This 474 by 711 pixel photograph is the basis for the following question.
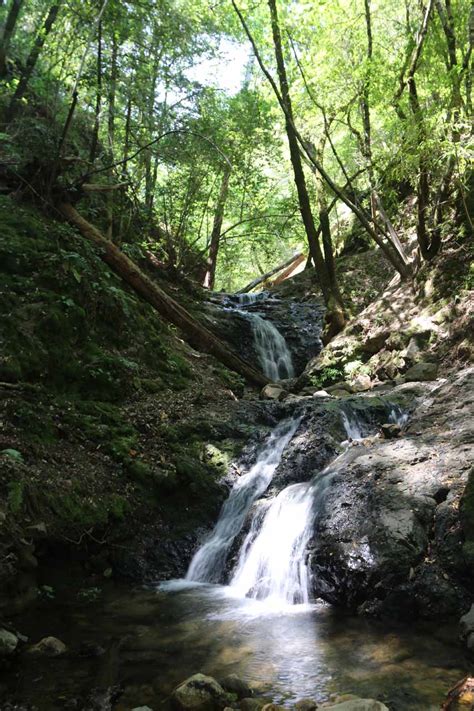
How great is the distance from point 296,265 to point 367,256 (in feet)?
27.3

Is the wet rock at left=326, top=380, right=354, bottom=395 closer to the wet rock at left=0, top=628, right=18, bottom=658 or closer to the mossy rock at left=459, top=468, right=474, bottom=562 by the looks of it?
the mossy rock at left=459, top=468, right=474, bottom=562

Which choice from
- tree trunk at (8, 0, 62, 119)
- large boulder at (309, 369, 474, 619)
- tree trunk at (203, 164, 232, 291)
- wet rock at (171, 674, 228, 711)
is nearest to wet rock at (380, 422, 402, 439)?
large boulder at (309, 369, 474, 619)

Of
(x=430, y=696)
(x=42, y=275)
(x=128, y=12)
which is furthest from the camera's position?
(x=128, y=12)

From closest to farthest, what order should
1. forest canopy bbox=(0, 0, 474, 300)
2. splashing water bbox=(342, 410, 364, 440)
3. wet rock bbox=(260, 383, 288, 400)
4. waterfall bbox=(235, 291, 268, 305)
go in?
1. splashing water bbox=(342, 410, 364, 440)
2. forest canopy bbox=(0, 0, 474, 300)
3. wet rock bbox=(260, 383, 288, 400)
4. waterfall bbox=(235, 291, 268, 305)

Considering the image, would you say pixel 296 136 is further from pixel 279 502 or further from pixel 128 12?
pixel 279 502

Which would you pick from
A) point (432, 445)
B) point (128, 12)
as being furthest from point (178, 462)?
point (128, 12)

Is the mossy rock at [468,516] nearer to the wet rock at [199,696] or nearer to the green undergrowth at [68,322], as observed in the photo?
the wet rock at [199,696]

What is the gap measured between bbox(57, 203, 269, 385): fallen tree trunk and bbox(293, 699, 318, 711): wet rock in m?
8.28

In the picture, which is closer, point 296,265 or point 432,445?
point 432,445

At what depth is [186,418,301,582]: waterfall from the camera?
6.12 meters

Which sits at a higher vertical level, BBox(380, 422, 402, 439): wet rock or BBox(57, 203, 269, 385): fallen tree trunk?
BBox(57, 203, 269, 385): fallen tree trunk

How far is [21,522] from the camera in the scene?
506 centimetres

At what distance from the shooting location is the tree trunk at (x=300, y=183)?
10942 millimetres

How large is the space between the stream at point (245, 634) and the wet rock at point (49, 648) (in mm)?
92
